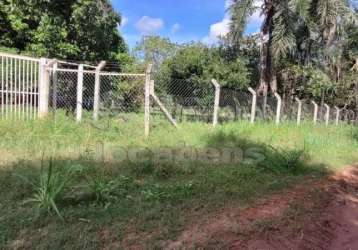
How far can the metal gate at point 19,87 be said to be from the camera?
904 centimetres

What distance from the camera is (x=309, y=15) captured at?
629 inches

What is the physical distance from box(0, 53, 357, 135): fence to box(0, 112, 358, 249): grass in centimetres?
78

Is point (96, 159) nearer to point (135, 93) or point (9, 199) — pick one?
point (9, 199)

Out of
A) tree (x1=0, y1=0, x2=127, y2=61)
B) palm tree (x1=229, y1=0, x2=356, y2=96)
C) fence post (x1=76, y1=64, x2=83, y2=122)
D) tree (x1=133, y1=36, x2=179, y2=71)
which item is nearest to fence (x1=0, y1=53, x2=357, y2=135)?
fence post (x1=76, y1=64, x2=83, y2=122)

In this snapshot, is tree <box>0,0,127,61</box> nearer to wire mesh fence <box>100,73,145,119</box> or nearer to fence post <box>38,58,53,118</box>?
wire mesh fence <box>100,73,145,119</box>

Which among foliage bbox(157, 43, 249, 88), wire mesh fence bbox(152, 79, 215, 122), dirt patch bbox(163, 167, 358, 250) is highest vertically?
foliage bbox(157, 43, 249, 88)

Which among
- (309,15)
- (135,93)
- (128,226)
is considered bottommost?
(128,226)

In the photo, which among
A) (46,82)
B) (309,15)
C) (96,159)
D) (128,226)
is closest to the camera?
(128,226)

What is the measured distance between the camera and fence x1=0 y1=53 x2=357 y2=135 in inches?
363

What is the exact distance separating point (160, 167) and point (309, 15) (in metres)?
12.4

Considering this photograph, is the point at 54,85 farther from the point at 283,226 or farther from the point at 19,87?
the point at 283,226

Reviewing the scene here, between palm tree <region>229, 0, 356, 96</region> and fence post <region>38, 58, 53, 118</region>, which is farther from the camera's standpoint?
palm tree <region>229, 0, 356, 96</region>

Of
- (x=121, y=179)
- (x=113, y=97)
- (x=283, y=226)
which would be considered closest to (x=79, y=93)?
(x=113, y=97)

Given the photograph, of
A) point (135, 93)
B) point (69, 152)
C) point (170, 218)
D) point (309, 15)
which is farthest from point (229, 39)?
point (170, 218)
